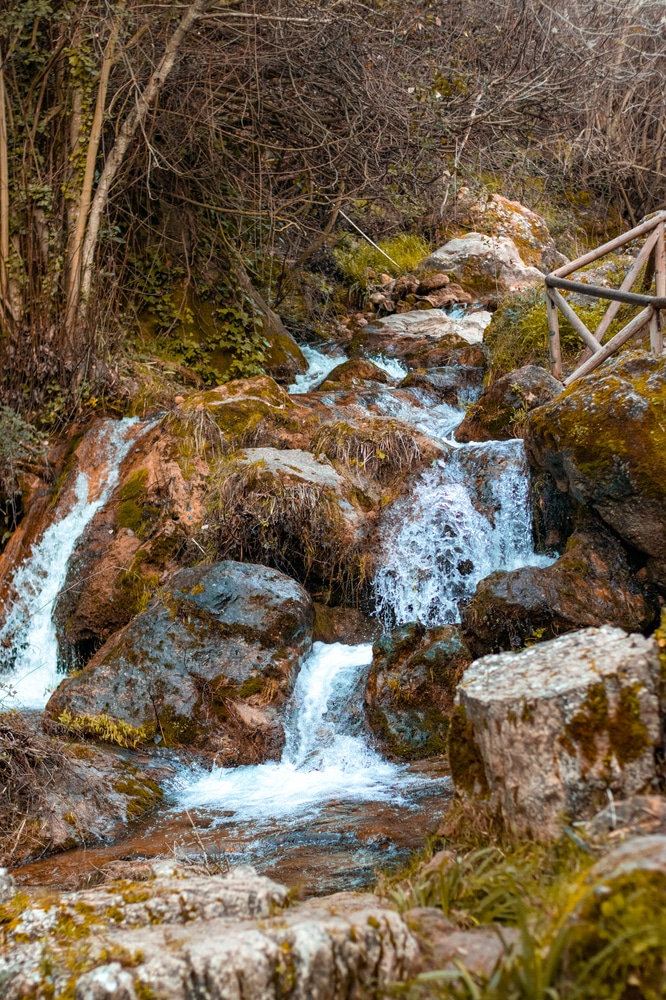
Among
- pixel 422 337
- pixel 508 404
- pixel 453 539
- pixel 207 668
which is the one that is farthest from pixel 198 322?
pixel 207 668

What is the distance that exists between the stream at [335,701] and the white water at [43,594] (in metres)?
0.01

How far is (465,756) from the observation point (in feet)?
9.59

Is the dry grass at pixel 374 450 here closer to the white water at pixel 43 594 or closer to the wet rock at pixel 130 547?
the wet rock at pixel 130 547

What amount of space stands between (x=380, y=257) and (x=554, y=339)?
25.5 feet

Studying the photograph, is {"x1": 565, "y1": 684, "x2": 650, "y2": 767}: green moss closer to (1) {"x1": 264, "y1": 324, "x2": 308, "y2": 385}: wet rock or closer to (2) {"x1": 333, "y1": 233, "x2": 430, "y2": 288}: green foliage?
(1) {"x1": 264, "y1": 324, "x2": 308, "y2": 385}: wet rock

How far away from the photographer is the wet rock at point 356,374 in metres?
10.8

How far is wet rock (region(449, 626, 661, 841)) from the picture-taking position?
2.44 meters

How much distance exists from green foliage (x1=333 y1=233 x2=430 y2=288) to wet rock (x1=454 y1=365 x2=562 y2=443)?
266 inches

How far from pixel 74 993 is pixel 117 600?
542cm

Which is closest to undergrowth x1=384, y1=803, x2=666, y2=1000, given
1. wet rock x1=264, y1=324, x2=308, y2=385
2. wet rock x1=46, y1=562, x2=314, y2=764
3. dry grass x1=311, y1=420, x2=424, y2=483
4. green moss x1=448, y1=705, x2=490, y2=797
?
green moss x1=448, y1=705, x2=490, y2=797

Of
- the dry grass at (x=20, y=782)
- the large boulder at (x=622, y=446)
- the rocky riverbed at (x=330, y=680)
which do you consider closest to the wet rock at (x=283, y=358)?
the rocky riverbed at (x=330, y=680)

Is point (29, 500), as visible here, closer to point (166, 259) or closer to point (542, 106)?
point (166, 259)

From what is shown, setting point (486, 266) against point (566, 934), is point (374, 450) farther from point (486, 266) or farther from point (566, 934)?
point (486, 266)

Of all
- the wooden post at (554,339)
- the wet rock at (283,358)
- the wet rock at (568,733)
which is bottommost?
the wet rock at (568,733)
